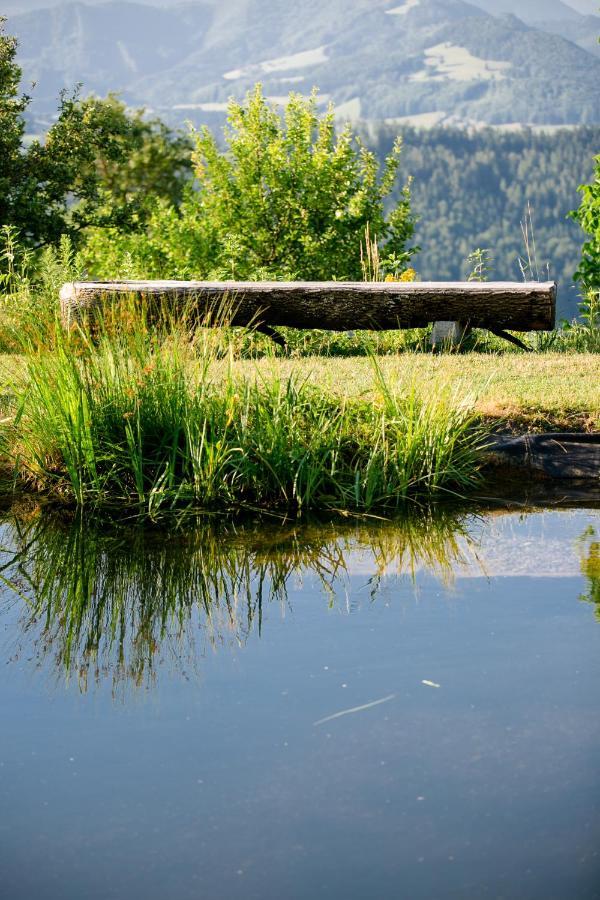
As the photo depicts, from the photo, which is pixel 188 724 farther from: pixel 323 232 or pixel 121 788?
pixel 323 232

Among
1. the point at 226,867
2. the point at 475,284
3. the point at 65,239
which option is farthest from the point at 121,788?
the point at 65,239

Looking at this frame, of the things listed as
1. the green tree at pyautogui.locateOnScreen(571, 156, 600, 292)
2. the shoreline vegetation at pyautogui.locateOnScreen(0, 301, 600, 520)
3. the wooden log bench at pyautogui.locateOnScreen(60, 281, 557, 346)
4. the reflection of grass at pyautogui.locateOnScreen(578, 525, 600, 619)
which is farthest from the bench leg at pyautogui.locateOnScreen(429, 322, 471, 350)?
the reflection of grass at pyautogui.locateOnScreen(578, 525, 600, 619)

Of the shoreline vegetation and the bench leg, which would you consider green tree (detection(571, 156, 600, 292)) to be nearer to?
the bench leg

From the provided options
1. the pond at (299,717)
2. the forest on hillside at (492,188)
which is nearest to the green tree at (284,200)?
the pond at (299,717)

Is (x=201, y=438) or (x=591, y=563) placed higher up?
(x=201, y=438)

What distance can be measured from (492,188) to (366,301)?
95694 millimetres

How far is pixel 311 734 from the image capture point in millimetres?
3059

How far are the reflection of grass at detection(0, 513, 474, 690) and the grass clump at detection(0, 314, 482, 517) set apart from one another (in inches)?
14.0

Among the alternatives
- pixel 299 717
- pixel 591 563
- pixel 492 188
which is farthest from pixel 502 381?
pixel 492 188

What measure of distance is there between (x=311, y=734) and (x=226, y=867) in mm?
670

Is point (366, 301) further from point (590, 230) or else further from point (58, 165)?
point (58, 165)

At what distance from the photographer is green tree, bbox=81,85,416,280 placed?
13766 millimetres

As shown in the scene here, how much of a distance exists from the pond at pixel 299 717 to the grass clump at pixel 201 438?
0.59 meters

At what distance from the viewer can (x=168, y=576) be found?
14.8ft
